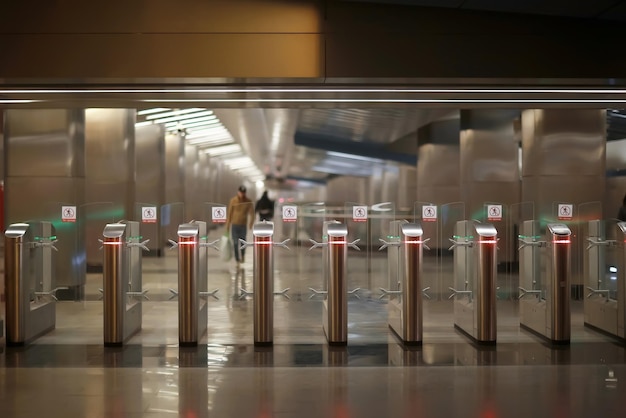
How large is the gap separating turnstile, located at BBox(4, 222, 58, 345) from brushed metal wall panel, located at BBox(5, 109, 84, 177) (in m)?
3.15

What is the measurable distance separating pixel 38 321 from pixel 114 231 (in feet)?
4.83

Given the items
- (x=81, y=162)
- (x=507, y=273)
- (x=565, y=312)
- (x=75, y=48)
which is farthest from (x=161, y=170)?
(x=565, y=312)

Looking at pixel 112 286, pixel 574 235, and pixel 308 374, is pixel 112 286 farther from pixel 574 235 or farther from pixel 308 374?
pixel 574 235

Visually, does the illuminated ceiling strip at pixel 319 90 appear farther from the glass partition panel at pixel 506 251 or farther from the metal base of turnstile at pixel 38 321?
the glass partition panel at pixel 506 251

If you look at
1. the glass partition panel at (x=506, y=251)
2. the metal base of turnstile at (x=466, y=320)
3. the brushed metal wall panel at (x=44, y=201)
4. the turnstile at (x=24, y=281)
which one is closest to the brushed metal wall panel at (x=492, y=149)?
the glass partition panel at (x=506, y=251)

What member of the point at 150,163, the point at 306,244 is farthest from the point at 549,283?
the point at 150,163

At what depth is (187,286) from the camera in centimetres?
766

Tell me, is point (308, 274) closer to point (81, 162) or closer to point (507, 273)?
point (507, 273)

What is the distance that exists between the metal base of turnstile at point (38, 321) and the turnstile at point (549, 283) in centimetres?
530

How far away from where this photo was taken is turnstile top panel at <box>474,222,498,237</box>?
7.69 metres

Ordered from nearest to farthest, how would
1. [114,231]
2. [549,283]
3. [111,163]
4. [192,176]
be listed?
1. [114,231]
2. [549,283]
3. [111,163]
4. [192,176]

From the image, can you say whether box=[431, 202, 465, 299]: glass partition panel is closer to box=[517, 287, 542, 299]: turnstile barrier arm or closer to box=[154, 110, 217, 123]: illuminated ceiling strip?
box=[517, 287, 542, 299]: turnstile barrier arm

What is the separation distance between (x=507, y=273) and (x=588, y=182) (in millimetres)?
1921

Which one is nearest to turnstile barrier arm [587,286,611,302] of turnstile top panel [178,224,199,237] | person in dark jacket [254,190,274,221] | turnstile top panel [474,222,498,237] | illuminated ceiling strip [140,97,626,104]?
turnstile top panel [474,222,498,237]
